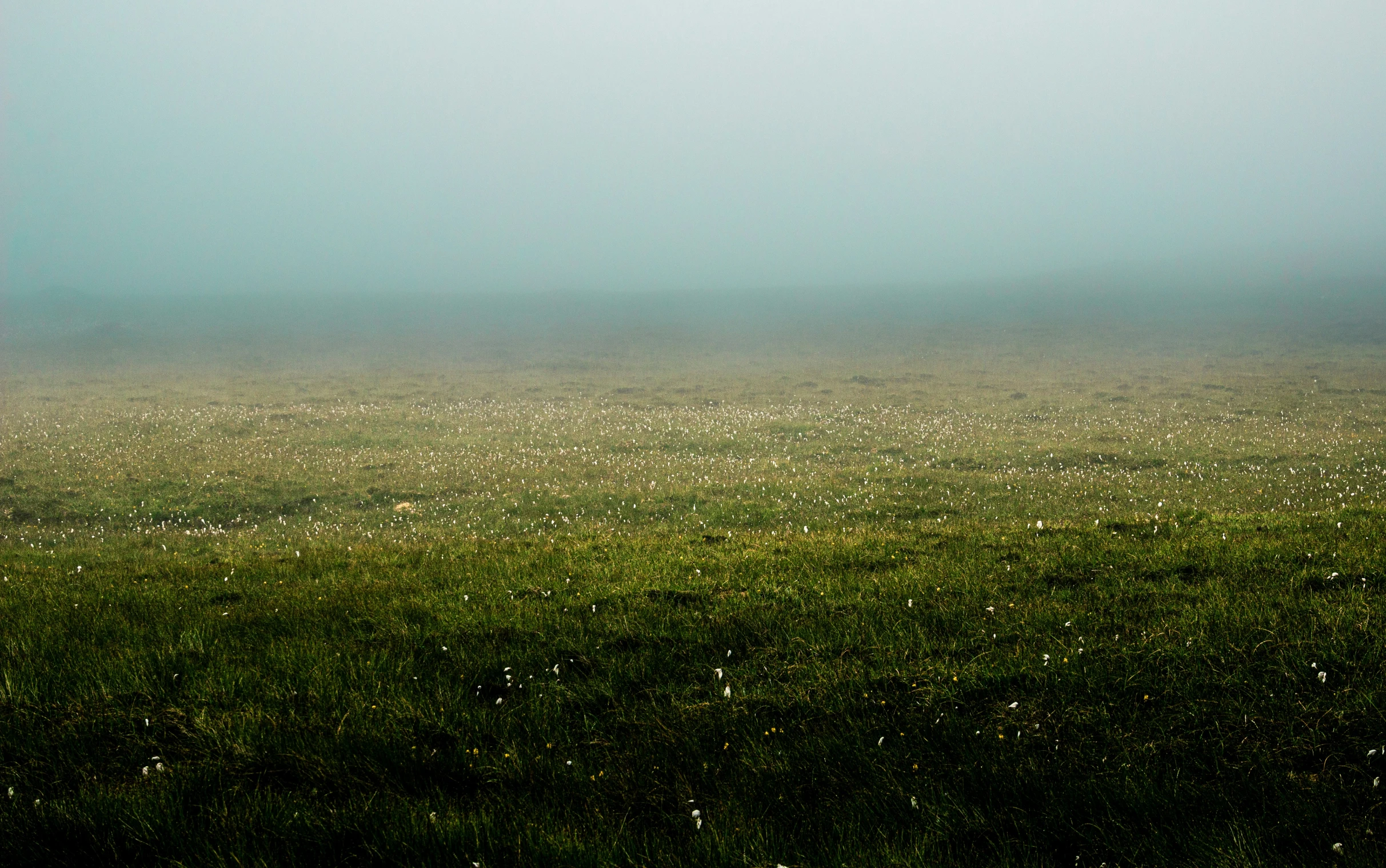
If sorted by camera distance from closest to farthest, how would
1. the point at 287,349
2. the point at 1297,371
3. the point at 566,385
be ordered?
the point at 1297,371 < the point at 566,385 < the point at 287,349

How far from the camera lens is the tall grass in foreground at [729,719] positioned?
17.1ft

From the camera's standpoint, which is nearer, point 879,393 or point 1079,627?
point 1079,627

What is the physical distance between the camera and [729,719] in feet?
22.5

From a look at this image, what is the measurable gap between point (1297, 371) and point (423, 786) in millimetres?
75321

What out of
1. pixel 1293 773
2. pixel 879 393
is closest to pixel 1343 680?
pixel 1293 773

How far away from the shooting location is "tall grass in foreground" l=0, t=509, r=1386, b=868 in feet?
17.1

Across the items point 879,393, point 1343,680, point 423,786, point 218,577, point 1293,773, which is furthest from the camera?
point 879,393

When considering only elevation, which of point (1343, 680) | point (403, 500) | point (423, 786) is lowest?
point (403, 500)

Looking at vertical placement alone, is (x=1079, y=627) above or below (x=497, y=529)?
above

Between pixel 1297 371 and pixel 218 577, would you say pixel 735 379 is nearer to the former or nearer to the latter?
pixel 1297 371

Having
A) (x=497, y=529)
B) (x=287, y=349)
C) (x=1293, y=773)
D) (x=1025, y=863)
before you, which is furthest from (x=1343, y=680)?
(x=287, y=349)

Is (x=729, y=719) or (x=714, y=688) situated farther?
(x=714, y=688)

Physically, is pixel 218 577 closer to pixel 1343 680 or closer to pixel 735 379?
pixel 1343 680

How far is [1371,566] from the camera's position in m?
9.73
